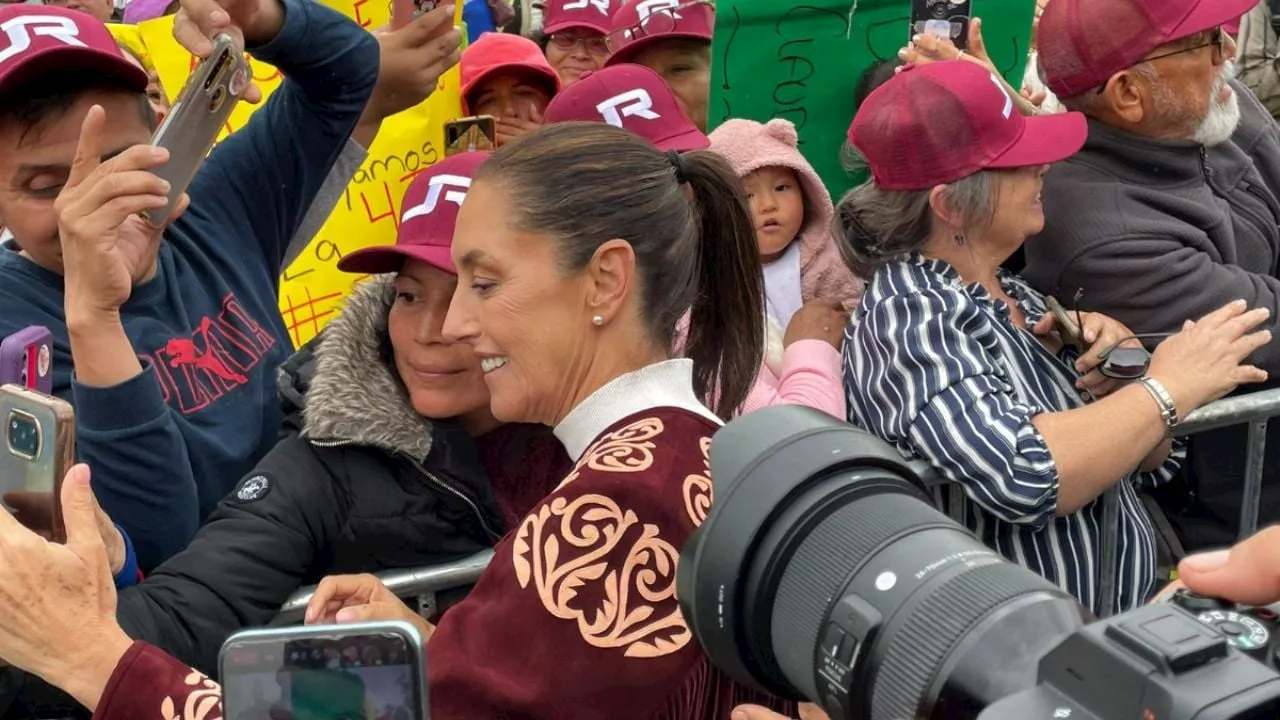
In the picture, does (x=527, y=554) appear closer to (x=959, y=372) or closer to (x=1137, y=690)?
(x=1137, y=690)

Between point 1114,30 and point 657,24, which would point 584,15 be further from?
point 1114,30

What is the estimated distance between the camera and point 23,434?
1.83 meters

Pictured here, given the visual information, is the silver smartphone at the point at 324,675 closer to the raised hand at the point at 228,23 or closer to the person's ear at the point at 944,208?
the raised hand at the point at 228,23

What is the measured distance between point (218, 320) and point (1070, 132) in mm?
1713

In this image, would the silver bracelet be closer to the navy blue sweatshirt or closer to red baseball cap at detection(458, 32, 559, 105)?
the navy blue sweatshirt

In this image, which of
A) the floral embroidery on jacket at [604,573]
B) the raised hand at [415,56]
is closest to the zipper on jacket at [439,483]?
the floral embroidery on jacket at [604,573]

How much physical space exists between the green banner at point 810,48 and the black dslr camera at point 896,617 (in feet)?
7.36

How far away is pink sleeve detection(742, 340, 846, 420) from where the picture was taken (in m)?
2.71

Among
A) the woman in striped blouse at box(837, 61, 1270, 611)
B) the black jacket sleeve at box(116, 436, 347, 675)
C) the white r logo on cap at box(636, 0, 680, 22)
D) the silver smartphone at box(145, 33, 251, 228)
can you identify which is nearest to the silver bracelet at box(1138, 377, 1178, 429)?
the woman in striped blouse at box(837, 61, 1270, 611)

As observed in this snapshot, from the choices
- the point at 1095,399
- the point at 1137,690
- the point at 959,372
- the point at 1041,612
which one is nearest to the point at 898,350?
the point at 959,372

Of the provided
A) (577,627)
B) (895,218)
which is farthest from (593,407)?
(895,218)

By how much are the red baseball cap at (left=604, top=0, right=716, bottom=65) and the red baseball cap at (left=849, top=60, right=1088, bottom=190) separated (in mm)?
1427

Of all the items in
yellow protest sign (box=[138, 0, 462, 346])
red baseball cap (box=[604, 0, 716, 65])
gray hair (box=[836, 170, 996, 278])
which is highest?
gray hair (box=[836, 170, 996, 278])

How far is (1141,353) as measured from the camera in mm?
2740
